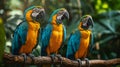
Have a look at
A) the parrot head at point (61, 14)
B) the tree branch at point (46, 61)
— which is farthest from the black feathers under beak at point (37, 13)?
the tree branch at point (46, 61)

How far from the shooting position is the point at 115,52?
5.29 meters

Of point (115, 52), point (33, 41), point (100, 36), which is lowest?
point (115, 52)

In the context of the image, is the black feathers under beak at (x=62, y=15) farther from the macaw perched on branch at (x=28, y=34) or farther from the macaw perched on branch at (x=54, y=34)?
the macaw perched on branch at (x=28, y=34)

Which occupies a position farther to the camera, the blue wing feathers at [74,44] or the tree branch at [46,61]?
the blue wing feathers at [74,44]

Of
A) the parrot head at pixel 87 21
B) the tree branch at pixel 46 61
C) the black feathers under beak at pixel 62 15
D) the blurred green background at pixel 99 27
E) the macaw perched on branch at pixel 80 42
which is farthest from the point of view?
the blurred green background at pixel 99 27

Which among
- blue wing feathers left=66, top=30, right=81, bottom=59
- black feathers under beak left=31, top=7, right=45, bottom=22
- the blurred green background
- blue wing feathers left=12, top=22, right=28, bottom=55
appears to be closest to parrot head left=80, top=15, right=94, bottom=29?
blue wing feathers left=66, top=30, right=81, bottom=59

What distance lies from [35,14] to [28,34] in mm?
191

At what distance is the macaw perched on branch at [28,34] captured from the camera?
2.47 meters

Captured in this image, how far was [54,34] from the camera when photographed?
2664 mm

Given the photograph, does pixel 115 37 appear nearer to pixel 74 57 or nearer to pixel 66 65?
pixel 74 57

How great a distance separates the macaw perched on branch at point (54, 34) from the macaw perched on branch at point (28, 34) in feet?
0.60

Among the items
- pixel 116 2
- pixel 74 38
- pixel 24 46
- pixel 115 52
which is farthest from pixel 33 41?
pixel 116 2

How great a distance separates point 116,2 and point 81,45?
368 centimetres

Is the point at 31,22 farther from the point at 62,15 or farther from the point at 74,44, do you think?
the point at 74,44
